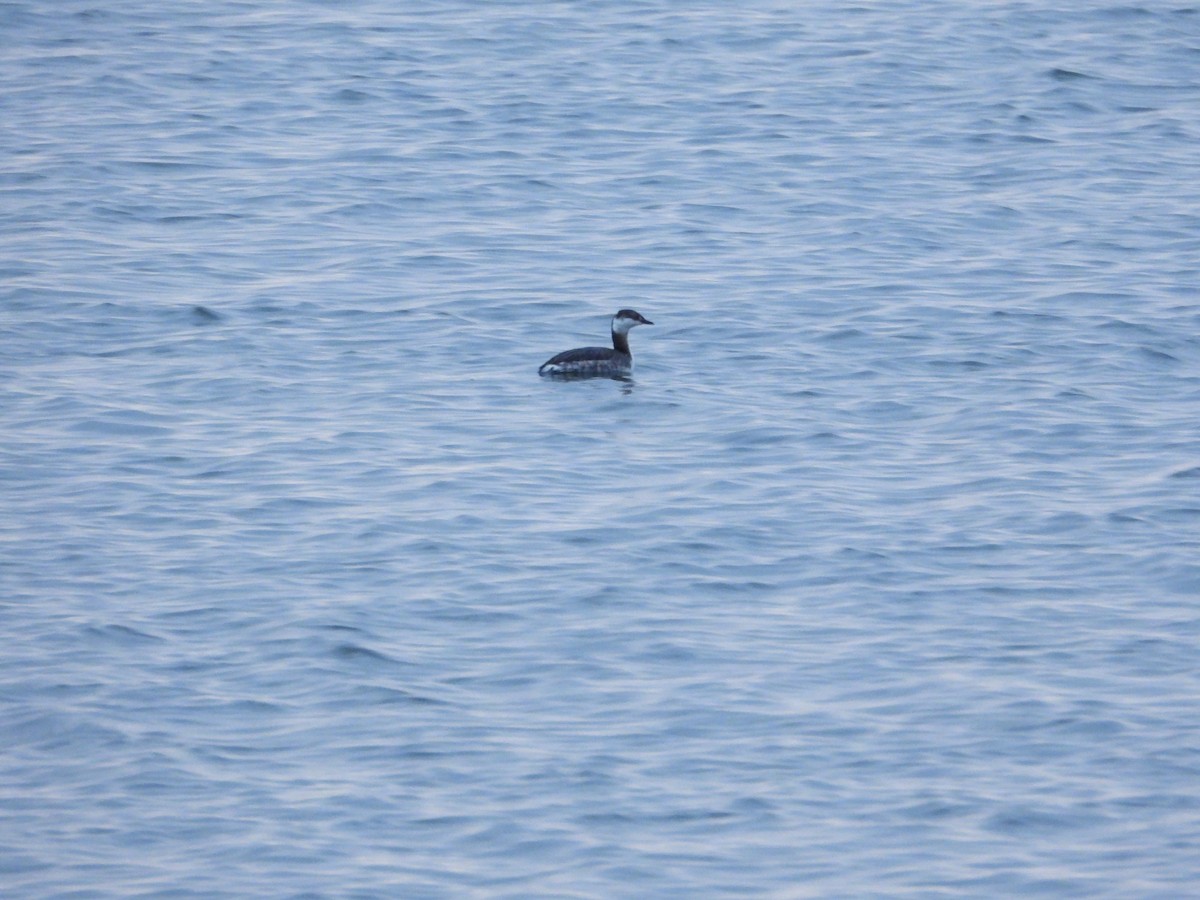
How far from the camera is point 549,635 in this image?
1171 centimetres

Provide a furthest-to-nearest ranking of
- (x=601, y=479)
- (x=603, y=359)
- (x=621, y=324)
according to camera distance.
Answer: (x=621, y=324) < (x=603, y=359) < (x=601, y=479)

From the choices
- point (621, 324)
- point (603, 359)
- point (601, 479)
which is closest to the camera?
point (601, 479)

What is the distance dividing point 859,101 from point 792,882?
19.8 metres

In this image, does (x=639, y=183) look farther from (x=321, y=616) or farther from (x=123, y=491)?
(x=321, y=616)

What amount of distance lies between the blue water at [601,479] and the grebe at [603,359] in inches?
14.4

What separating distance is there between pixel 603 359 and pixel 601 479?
253 cm

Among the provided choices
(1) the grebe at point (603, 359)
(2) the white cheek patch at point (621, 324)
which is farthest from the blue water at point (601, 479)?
(2) the white cheek patch at point (621, 324)

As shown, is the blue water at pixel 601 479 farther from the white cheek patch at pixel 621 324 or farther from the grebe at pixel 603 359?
the white cheek patch at pixel 621 324

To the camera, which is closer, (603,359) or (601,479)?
(601,479)

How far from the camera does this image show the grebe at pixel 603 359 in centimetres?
1689

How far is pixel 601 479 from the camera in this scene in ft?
48.0

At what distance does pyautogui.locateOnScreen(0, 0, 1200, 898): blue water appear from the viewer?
31.4 feet

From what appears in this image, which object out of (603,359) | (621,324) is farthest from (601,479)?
(621,324)

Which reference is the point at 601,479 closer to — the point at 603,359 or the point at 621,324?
the point at 603,359
